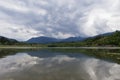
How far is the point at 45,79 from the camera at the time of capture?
1122 inches

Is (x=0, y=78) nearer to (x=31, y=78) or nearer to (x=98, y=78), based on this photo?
(x=31, y=78)

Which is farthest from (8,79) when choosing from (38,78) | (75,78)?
(75,78)

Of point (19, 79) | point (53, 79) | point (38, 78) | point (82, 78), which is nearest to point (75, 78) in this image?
point (82, 78)

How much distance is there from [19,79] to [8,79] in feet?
5.34

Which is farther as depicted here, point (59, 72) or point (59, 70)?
point (59, 70)

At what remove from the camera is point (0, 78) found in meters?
29.3

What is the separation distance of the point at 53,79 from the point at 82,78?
4.39 meters

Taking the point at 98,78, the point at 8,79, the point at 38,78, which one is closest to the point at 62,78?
the point at 38,78

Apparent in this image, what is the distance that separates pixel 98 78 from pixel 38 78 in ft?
Answer: 28.9

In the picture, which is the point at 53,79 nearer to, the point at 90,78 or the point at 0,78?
the point at 90,78

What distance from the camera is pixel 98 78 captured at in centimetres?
2917

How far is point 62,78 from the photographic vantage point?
28.8 m

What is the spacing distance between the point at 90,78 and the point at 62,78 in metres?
4.20

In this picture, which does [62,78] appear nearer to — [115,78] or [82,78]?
[82,78]
